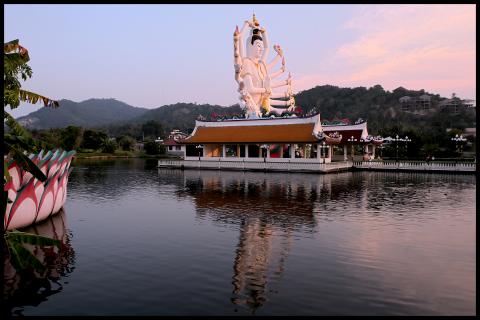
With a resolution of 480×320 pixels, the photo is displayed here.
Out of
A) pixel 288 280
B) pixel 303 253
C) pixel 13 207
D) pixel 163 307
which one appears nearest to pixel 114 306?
pixel 163 307

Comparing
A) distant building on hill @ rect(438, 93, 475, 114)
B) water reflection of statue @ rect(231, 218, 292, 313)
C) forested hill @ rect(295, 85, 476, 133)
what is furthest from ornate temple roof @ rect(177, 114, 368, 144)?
distant building on hill @ rect(438, 93, 475, 114)

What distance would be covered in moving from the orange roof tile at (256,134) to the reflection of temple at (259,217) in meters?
10.5

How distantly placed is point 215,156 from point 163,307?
160ft

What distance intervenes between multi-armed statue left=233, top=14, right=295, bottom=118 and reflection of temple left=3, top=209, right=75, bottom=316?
43.9 m

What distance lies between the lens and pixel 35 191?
1677 cm

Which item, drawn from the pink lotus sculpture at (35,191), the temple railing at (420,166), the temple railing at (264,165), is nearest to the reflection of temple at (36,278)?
the pink lotus sculpture at (35,191)

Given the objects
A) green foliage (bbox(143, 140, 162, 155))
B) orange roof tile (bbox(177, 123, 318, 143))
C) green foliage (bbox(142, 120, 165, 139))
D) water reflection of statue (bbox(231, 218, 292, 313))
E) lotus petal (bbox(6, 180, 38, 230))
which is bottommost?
water reflection of statue (bbox(231, 218, 292, 313))

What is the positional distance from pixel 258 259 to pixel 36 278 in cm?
641

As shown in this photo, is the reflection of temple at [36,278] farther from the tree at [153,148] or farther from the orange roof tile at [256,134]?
the tree at [153,148]

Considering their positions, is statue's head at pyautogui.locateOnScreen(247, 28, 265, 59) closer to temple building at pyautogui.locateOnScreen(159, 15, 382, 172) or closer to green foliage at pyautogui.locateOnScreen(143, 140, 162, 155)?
temple building at pyautogui.locateOnScreen(159, 15, 382, 172)

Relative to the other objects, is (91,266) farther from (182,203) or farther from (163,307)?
(182,203)

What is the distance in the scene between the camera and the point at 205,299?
10070mm

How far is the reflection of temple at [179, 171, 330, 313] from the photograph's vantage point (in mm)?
11256

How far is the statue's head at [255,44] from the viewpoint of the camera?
58.7 m
